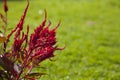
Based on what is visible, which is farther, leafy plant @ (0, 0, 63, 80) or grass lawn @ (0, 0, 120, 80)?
grass lawn @ (0, 0, 120, 80)

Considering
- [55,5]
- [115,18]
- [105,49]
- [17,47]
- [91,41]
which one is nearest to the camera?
[17,47]

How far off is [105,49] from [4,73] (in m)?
6.58

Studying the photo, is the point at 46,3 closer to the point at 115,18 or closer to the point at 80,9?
the point at 80,9

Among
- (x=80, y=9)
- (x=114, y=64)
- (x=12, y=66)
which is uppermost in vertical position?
(x=80, y=9)

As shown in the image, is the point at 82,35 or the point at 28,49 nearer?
the point at 28,49

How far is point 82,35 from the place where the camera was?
12008 millimetres

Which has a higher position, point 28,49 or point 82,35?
point 82,35

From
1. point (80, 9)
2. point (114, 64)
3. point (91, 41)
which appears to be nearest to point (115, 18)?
point (80, 9)

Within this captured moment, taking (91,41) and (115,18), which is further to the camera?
(115,18)

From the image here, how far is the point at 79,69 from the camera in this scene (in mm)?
8305

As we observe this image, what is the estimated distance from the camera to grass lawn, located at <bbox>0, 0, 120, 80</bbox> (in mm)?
8141

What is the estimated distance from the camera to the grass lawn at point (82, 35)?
814 centimetres

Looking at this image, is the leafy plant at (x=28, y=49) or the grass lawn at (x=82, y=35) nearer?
the leafy plant at (x=28, y=49)

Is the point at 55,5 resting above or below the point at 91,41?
above
